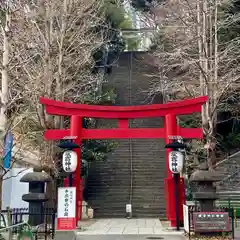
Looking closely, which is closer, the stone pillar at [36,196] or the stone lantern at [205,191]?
the stone lantern at [205,191]

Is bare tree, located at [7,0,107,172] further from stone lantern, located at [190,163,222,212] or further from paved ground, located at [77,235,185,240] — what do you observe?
stone lantern, located at [190,163,222,212]

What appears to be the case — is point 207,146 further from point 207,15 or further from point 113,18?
point 113,18

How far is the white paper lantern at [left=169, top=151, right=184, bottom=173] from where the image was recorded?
16031 mm

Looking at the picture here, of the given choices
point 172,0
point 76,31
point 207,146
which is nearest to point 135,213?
point 207,146

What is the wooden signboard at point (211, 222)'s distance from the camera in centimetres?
1305

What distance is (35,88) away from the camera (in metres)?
17.0

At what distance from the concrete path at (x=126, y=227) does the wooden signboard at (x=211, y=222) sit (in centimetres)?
187

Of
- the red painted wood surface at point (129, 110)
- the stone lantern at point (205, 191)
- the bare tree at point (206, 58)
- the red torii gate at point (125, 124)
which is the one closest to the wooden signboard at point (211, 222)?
the stone lantern at point (205, 191)

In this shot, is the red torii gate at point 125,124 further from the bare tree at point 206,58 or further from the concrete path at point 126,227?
the concrete path at point 126,227

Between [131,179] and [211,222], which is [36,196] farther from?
[131,179]

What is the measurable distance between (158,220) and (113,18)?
80.1 ft

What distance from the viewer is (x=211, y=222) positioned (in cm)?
1310

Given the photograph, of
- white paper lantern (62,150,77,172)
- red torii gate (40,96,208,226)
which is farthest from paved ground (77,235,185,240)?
white paper lantern (62,150,77,172)

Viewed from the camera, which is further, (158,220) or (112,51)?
(112,51)
